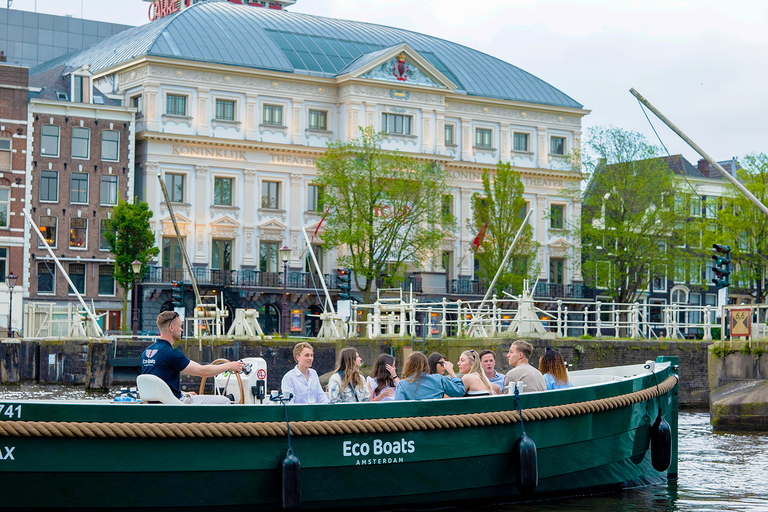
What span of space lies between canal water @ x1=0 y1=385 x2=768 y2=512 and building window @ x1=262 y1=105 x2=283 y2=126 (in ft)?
127

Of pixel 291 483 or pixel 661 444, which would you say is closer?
pixel 291 483

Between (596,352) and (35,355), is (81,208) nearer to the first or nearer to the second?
(35,355)

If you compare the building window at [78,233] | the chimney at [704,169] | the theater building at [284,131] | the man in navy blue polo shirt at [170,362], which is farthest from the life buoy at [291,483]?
the chimney at [704,169]

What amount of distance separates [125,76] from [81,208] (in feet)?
24.7

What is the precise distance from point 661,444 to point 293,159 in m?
44.9

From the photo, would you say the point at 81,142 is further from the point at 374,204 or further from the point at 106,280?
the point at 374,204

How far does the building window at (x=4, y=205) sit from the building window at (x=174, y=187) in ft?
23.7

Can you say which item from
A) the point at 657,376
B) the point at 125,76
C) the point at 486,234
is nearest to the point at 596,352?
the point at 657,376

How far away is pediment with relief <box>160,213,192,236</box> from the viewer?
5472cm

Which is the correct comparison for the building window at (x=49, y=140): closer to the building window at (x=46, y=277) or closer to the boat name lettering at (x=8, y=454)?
the building window at (x=46, y=277)

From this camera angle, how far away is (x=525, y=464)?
12.3 metres

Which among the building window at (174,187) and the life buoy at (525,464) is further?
the building window at (174,187)

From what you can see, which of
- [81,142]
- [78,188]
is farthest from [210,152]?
[78,188]

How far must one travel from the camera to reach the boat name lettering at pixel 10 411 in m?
9.95
